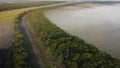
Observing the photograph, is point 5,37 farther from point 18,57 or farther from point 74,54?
point 74,54

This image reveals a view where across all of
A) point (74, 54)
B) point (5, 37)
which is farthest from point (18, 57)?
point (5, 37)

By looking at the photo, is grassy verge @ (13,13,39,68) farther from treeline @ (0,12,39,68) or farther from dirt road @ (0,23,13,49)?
dirt road @ (0,23,13,49)

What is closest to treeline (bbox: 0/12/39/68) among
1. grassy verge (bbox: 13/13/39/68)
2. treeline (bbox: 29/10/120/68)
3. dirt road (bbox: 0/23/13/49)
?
grassy verge (bbox: 13/13/39/68)

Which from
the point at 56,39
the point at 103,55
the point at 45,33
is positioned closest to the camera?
the point at 103,55

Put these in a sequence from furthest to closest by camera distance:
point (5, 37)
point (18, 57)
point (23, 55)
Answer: point (5, 37)
point (23, 55)
point (18, 57)

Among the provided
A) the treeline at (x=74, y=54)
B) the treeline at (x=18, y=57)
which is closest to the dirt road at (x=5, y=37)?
the treeline at (x=18, y=57)

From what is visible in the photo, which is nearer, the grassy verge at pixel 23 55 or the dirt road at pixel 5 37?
the grassy verge at pixel 23 55

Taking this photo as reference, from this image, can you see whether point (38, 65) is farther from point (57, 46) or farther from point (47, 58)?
point (57, 46)

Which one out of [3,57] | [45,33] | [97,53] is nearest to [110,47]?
[97,53]

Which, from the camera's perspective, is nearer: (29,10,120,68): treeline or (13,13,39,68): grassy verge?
(29,10,120,68): treeline

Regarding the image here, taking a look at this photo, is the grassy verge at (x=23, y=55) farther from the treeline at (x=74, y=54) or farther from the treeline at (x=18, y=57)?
the treeline at (x=74, y=54)

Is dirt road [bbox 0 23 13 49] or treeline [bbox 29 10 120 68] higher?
treeline [bbox 29 10 120 68]
